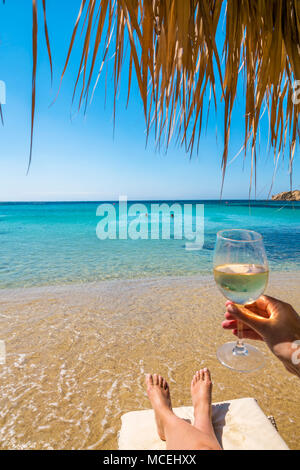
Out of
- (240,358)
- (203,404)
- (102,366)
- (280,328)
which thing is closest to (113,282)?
(102,366)

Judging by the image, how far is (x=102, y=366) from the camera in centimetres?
254

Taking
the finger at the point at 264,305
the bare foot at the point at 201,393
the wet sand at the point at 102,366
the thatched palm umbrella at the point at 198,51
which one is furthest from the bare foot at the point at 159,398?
the thatched palm umbrella at the point at 198,51

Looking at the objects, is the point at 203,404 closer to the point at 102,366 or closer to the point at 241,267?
the point at 241,267

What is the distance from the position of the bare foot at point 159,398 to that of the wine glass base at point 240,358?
0.52m

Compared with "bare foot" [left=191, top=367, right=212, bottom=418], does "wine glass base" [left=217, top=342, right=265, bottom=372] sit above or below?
above

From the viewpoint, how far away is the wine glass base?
126cm

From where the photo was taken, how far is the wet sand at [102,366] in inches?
73.0

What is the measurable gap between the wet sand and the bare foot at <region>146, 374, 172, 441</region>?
0.34 metres

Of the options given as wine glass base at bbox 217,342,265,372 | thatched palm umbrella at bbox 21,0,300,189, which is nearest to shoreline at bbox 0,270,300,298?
wine glass base at bbox 217,342,265,372

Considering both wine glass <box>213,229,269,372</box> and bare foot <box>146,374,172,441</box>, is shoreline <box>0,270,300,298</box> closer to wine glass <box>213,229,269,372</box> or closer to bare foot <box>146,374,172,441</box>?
bare foot <box>146,374,172,441</box>

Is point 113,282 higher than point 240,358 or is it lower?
lower

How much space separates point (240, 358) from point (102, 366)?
5.43 ft

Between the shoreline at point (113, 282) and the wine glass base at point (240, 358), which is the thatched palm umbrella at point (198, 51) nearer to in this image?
the wine glass base at point (240, 358)
